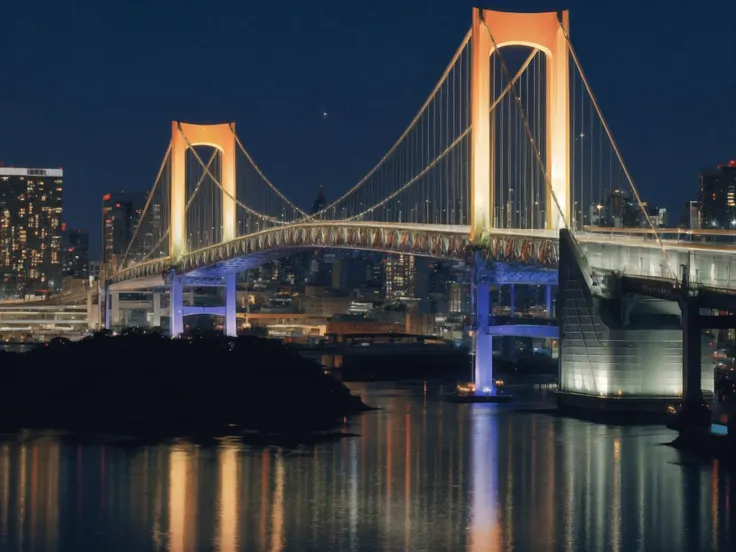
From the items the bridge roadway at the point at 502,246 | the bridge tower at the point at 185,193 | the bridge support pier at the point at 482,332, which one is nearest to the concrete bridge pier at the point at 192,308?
the bridge tower at the point at 185,193

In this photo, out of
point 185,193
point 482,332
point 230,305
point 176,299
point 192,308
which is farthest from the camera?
point 185,193

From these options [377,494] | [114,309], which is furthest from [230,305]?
[377,494]

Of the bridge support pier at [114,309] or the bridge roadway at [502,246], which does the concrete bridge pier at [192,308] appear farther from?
the bridge support pier at [114,309]

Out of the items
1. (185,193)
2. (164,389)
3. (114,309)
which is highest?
(185,193)

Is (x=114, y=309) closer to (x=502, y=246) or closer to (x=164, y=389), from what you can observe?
(x=164, y=389)

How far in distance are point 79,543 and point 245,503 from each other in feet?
13.5

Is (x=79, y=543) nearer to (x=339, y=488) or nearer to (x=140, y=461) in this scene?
(x=339, y=488)

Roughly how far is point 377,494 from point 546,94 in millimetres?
21318

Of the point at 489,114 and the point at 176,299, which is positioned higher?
the point at 489,114

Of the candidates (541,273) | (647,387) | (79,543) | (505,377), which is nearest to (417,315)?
(505,377)

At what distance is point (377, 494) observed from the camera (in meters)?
28.3

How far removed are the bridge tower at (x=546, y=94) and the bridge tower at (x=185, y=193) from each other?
94.4ft

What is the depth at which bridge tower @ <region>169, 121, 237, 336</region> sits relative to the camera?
7450 centimetres

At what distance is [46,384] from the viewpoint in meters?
44.6
